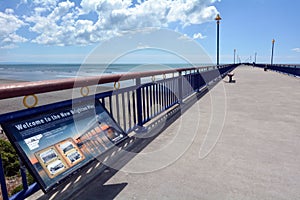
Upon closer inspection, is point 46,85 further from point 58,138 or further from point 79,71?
point 79,71

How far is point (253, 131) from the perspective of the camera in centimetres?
443

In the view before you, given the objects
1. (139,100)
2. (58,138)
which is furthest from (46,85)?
(139,100)

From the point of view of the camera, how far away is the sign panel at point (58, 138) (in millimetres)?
1919

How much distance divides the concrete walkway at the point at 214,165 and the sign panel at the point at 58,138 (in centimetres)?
45

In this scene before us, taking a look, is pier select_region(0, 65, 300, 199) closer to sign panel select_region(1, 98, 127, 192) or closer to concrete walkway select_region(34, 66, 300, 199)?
concrete walkway select_region(34, 66, 300, 199)

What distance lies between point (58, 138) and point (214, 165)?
81.9 inches

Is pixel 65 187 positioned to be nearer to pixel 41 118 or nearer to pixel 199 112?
pixel 41 118

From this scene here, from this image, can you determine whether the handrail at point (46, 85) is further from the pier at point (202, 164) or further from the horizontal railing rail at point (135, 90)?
the pier at point (202, 164)

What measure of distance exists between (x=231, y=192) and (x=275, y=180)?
0.65 meters

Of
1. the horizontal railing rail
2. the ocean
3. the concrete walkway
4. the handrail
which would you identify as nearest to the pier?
the concrete walkway

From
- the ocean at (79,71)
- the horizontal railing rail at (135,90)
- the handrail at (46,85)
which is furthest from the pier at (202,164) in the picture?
the ocean at (79,71)

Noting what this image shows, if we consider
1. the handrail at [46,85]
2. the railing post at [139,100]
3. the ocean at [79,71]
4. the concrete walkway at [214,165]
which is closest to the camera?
the handrail at [46,85]

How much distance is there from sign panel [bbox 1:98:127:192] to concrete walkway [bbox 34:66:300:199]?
450 millimetres

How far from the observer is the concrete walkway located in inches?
96.1
